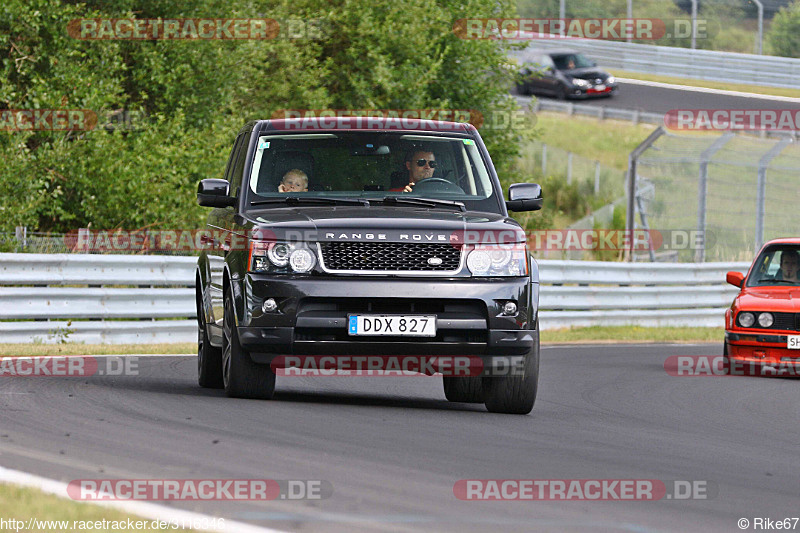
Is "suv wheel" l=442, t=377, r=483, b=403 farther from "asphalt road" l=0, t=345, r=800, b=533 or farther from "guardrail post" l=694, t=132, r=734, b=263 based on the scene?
"guardrail post" l=694, t=132, r=734, b=263

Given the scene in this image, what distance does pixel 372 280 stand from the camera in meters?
8.78

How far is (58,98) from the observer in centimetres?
2170

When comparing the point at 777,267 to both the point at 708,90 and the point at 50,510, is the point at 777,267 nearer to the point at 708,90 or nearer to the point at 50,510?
the point at 50,510

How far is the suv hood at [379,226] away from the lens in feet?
29.0

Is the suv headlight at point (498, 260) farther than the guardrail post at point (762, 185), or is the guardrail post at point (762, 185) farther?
the guardrail post at point (762, 185)

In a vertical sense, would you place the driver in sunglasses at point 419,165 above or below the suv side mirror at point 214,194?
above

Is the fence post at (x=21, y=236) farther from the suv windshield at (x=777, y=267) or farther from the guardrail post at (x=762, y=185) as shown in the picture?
the guardrail post at (x=762, y=185)

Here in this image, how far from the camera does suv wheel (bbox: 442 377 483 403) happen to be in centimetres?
1011

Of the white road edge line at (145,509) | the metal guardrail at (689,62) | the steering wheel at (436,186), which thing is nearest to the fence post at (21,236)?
the steering wheel at (436,186)

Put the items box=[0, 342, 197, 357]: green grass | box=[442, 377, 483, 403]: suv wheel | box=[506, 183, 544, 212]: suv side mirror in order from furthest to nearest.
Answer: box=[0, 342, 197, 357]: green grass → box=[442, 377, 483, 403]: suv wheel → box=[506, 183, 544, 212]: suv side mirror

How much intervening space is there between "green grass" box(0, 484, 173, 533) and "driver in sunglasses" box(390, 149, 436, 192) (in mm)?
4946

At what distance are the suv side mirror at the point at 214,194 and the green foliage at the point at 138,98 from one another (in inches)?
428

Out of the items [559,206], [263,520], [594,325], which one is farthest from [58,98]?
[559,206]

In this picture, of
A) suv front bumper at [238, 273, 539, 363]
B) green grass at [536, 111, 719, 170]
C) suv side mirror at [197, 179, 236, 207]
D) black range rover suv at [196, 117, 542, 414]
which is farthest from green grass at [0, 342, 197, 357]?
green grass at [536, 111, 719, 170]
